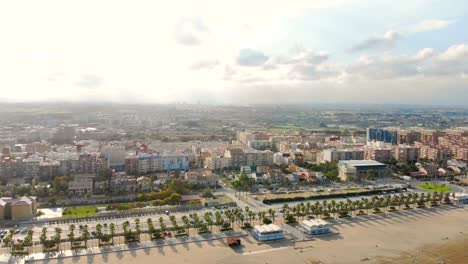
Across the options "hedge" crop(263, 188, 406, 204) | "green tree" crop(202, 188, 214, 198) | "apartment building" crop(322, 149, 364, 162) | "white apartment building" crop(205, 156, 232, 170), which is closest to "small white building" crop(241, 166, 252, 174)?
"white apartment building" crop(205, 156, 232, 170)

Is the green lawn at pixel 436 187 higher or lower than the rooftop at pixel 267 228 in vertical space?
lower

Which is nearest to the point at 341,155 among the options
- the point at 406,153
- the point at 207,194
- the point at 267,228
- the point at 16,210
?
the point at 406,153

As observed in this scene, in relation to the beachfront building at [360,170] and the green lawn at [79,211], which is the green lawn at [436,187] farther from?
the green lawn at [79,211]

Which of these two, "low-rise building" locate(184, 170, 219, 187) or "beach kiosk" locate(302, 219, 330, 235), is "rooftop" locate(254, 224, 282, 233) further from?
"low-rise building" locate(184, 170, 219, 187)

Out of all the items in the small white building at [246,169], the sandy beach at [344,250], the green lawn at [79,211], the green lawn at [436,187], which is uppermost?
the small white building at [246,169]

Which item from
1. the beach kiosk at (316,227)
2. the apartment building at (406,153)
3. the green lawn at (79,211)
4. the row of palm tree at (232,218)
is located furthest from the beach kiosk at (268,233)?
the apartment building at (406,153)

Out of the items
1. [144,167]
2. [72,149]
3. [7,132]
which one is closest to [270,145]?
[144,167]
